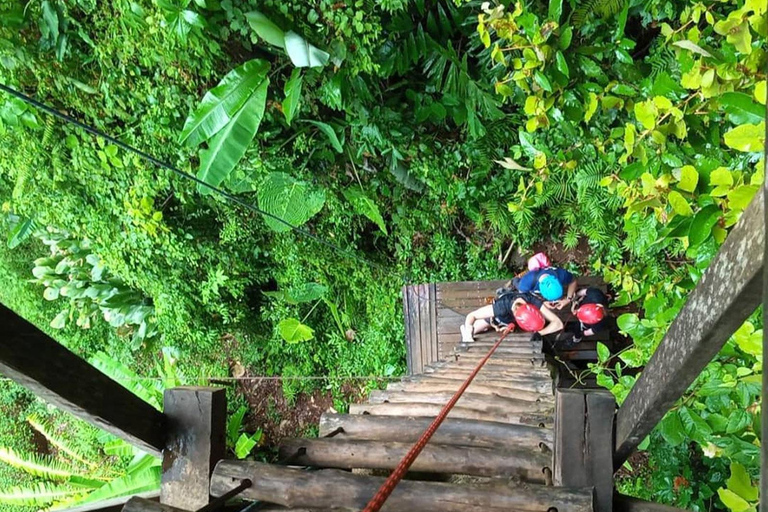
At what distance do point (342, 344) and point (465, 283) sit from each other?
6.66 feet

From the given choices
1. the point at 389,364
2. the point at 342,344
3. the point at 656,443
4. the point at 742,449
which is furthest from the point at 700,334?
the point at 342,344

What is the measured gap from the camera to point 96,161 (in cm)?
397

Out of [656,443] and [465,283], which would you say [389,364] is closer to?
[465,283]

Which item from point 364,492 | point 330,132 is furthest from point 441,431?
point 330,132

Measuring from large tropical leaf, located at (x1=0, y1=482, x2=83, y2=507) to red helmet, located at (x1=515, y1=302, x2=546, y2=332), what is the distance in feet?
17.3

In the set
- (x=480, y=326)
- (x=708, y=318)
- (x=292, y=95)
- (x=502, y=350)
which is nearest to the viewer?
(x=708, y=318)

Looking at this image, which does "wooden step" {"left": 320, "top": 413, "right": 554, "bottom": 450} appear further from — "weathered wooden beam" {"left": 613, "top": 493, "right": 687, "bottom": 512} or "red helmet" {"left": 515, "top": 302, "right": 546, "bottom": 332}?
"red helmet" {"left": 515, "top": 302, "right": 546, "bottom": 332}

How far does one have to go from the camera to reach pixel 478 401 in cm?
239


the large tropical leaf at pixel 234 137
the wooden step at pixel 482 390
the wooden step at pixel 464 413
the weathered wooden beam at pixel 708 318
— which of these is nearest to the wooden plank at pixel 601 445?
the weathered wooden beam at pixel 708 318

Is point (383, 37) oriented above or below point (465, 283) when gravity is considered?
above

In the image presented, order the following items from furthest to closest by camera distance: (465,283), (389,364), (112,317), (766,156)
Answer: (112,317) → (389,364) → (465,283) → (766,156)

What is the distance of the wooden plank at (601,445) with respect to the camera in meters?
1.34

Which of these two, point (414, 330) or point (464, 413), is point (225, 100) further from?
point (414, 330)

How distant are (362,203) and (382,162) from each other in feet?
1.51
